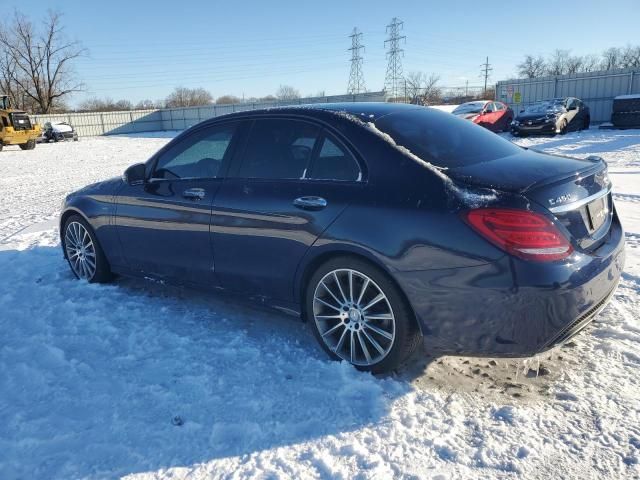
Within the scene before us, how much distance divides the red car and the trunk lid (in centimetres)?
1802

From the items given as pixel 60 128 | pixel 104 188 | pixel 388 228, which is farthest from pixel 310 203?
pixel 60 128

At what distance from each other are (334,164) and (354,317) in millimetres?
961

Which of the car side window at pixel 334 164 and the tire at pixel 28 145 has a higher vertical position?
the car side window at pixel 334 164

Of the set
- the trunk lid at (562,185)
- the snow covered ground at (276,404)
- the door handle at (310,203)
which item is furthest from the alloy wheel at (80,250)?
the trunk lid at (562,185)

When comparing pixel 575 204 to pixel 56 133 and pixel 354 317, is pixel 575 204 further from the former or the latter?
pixel 56 133

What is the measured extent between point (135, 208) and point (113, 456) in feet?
7.80

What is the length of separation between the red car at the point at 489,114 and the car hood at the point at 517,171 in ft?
58.9

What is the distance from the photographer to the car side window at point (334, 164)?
3.15 metres

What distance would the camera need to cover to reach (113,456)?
2.54 metres

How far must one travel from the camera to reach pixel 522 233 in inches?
102

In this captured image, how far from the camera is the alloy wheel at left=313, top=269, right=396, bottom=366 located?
307cm

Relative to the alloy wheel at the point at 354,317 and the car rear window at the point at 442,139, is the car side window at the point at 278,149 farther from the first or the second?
the alloy wheel at the point at 354,317

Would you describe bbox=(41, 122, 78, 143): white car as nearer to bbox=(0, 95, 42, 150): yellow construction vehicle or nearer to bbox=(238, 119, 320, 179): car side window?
bbox=(0, 95, 42, 150): yellow construction vehicle

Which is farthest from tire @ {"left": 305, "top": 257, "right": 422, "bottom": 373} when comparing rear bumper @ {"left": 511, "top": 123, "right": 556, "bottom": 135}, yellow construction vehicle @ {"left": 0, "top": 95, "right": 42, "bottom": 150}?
yellow construction vehicle @ {"left": 0, "top": 95, "right": 42, "bottom": 150}
